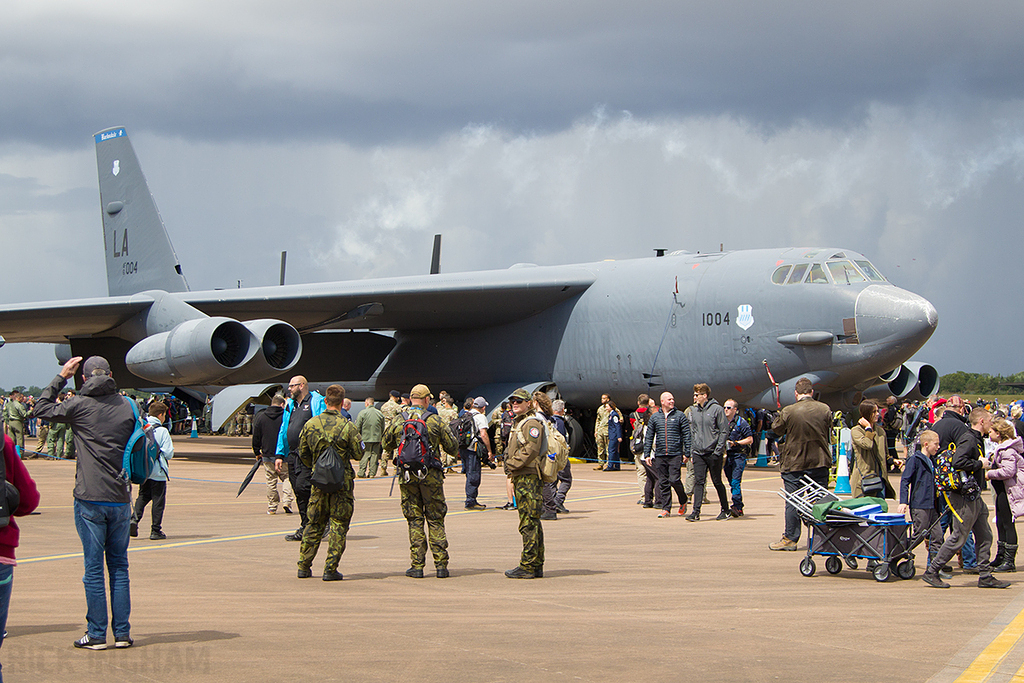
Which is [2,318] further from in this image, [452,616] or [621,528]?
[452,616]

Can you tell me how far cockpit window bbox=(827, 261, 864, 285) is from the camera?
17.5m

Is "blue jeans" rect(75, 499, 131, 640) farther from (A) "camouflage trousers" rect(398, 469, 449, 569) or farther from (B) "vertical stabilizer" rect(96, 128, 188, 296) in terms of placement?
(B) "vertical stabilizer" rect(96, 128, 188, 296)

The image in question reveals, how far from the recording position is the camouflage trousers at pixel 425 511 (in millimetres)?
8312

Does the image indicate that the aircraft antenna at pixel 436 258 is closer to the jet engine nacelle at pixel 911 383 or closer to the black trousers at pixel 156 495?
the jet engine nacelle at pixel 911 383

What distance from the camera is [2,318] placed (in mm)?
21547

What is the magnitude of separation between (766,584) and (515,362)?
14.7 meters

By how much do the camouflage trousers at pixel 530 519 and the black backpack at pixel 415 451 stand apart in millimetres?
733

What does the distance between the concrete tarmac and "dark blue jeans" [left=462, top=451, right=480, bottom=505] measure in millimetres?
1792

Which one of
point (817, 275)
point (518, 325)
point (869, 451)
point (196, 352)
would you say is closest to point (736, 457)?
point (869, 451)

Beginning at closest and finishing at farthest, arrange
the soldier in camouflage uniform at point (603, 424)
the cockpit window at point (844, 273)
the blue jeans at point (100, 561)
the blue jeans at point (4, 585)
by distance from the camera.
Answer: the blue jeans at point (4, 585), the blue jeans at point (100, 561), the cockpit window at point (844, 273), the soldier in camouflage uniform at point (603, 424)

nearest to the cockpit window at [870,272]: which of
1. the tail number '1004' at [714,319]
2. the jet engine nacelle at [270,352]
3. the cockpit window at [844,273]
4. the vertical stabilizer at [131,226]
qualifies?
the cockpit window at [844,273]

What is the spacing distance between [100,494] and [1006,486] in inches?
292

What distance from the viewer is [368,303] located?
71.9 feet

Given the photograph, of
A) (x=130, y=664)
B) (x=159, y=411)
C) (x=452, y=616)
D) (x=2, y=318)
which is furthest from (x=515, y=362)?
(x=130, y=664)
